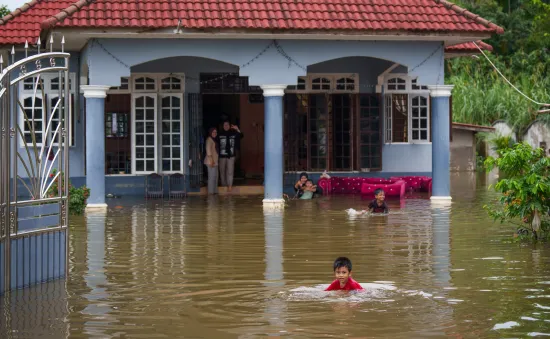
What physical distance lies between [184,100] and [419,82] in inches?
219

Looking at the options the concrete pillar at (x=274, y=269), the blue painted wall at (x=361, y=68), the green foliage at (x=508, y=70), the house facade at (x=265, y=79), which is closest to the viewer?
the concrete pillar at (x=274, y=269)

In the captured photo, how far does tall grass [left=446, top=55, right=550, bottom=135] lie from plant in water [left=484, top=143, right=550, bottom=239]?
24.5 meters

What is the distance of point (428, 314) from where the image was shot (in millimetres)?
9781

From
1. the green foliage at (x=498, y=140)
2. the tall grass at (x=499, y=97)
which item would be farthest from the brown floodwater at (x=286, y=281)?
the tall grass at (x=499, y=97)

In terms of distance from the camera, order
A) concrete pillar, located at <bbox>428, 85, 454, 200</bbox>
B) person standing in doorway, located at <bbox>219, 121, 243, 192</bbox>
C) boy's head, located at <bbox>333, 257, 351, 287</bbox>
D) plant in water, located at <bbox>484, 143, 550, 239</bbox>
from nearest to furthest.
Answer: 1. boy's head, located at <bbox>333, 257, 351, 287</bbox>
2. plant in water, located at <bbox>484, 143, 550, 239</bbox>
3. concrete pillar, located at <bbox>428, 85, 454, 200</bbox>
4. person standing in doorway, located at <bbox>219, 121, 243, 192</bbox>

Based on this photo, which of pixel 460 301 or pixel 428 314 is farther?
pixel 460 301

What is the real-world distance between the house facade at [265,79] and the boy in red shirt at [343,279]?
1023cm

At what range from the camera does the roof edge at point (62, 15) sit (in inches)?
773

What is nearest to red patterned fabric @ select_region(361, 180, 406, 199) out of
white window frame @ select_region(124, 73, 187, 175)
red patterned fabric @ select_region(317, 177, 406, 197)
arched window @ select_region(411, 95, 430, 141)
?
red patterned fabric @ select_region(317, 177, 406, 197)

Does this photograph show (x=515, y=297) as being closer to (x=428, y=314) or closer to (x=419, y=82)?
(x=428, y=314)

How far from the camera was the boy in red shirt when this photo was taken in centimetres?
1080

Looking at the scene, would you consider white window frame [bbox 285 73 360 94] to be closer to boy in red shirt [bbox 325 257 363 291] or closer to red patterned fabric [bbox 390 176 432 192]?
red patterned fabric [bbox 390 176 432 192]

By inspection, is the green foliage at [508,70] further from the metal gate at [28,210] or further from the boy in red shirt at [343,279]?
the metal gate at [28,210]

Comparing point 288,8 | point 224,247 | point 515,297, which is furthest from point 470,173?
point 515,297
